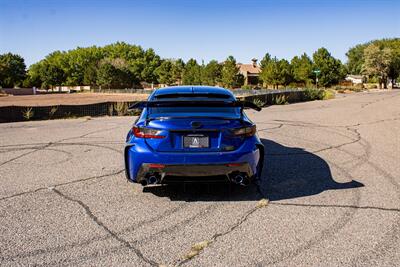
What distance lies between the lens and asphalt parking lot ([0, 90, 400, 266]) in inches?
131

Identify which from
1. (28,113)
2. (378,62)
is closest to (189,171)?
(28,113)

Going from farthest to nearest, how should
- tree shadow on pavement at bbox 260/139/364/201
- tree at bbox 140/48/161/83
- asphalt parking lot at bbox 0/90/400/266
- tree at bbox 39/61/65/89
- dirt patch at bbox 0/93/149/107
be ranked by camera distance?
tree at bbox 140/48/161/83 → tree at bbox 39/61/65/89 → dirt patch at bbox 0/93/149/107 → tree shadow on pavement at bbox 260/139/364/201 → asphalt parking lot at bbox 0/90/400/266

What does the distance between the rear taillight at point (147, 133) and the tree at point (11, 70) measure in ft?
350

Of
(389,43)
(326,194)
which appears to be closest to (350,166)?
(326,194)

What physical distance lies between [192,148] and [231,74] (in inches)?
3140

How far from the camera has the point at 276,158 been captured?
293 inches

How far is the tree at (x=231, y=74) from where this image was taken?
82.6 metres

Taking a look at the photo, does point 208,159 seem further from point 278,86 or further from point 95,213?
point 278,86

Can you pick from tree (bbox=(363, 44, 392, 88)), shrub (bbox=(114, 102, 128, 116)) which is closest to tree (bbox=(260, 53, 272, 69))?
tree (bbox=(363, 44, 392, 88))

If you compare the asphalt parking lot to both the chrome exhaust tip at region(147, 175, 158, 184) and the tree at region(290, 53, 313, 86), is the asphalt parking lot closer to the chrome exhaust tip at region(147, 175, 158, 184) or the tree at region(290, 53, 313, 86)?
the chrome exhaust tip at region(147, 175, 158, 184)

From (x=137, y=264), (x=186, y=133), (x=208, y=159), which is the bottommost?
(x=137, y=264)

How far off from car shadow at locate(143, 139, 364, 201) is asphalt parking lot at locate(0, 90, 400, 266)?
2 centimetres

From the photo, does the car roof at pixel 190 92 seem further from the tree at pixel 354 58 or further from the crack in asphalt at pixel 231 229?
the tree at pixel 354 58

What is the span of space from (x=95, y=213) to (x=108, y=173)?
194 centimetres
